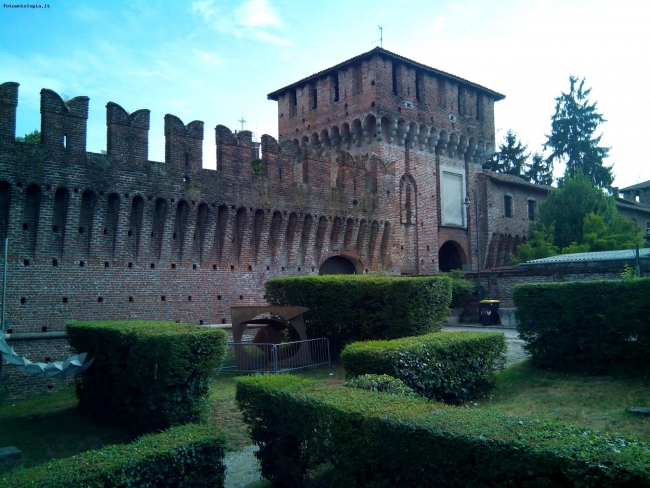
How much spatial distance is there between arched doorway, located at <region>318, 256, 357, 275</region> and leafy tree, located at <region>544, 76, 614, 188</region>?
90.6 ft

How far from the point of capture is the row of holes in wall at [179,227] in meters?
15.3

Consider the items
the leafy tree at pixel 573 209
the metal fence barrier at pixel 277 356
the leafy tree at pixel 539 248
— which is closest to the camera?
the metal fence barrier at pixel 277 356

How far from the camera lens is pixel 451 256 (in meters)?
31.6

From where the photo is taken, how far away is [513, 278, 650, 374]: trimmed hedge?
38.2 ft

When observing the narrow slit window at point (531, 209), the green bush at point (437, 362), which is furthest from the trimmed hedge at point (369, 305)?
the narrow slit window at point (531, 209)

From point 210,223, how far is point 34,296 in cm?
629

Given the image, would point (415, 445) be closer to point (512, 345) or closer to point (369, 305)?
point (369, 305)

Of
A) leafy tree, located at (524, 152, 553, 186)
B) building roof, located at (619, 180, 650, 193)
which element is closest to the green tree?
leafy tree, located at (524, 152, 553, 186)

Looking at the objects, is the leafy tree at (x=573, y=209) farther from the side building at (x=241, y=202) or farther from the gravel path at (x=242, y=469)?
the gravel path at (x=242, y=469)

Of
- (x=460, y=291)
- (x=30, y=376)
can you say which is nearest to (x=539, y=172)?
(x=460, y=291)

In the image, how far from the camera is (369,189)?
25.0 metres

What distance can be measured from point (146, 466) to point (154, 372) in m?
3.93

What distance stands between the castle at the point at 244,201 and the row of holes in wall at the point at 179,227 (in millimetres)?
48

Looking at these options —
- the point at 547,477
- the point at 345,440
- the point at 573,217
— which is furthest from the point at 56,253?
the point at 573,217
